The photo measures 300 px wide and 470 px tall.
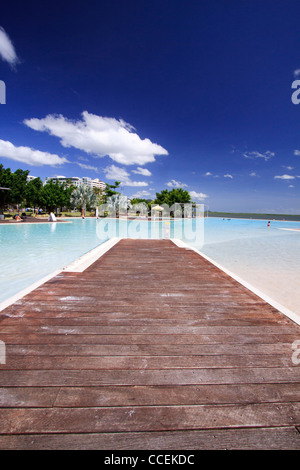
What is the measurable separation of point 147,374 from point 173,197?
5444 centimetres

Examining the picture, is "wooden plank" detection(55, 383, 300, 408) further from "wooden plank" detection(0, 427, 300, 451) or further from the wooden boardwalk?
"wooden plank" detection(0, 427, 300, 451)

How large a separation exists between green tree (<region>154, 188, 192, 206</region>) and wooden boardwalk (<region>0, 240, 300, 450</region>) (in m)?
52.5

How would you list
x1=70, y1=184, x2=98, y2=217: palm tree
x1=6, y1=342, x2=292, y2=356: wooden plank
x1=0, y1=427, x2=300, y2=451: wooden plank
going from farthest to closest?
x1=70, y1=184, x2=98, y2=217: palm tree < x1=6, y1=342, x2=292, y2=356: wooden plank < x1=0, y1=427, x2=300, y2=451: wooden plank

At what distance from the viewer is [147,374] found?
176 centimetres

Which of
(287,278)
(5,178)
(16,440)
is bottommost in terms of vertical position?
(287,278)

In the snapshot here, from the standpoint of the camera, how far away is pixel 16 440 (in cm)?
126

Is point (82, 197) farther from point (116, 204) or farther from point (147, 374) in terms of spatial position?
point (147, 374)

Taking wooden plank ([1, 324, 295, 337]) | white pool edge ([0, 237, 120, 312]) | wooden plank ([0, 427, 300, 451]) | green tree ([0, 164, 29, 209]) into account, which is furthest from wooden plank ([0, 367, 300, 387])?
green tree ([0, 164, 29, 209])

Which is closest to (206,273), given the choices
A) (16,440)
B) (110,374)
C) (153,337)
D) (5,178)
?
(153,337)

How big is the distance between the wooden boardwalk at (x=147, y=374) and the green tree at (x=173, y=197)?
5253 cm

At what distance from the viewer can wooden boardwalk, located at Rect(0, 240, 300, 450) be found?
1.32 meters

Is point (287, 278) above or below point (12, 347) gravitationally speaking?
below
